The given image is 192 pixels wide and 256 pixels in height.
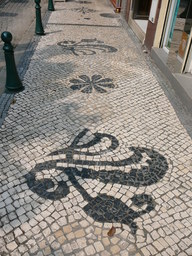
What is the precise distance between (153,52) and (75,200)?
5.14 m

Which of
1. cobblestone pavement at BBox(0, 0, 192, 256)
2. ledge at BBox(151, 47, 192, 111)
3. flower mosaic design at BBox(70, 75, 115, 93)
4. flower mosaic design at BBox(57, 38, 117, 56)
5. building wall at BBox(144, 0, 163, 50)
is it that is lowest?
cobblestone pavement at BBox(0, 0, 192, 256)

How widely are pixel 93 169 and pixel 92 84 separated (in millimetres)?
2522

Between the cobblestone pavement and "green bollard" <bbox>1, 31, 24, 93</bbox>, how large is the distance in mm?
202

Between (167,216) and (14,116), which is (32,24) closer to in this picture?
(14,116)

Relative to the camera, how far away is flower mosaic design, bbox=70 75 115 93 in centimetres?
488

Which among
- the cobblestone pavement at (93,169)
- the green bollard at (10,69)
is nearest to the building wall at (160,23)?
the cobblestone pavement at (93,169)

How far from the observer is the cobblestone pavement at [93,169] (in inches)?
90.8

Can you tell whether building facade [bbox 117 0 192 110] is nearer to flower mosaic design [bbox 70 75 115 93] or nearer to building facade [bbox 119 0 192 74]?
building facade [bbox 119 0 192 74]

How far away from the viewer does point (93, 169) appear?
3000mm

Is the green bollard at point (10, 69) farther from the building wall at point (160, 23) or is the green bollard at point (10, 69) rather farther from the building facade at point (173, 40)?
the building wall at point (160, 23)

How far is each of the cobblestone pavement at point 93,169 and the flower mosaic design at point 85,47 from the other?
1468mm

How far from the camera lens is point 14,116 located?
3.94 m

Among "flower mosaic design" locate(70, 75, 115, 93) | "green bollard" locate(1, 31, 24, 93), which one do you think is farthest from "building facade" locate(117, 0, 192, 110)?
"green bollard" locate(1, 31, 24, 93)

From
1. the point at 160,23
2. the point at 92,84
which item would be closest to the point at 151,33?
the point at 160,23
